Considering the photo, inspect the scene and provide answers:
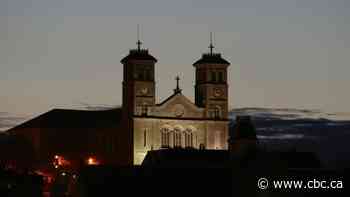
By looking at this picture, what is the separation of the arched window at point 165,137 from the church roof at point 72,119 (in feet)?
33.3

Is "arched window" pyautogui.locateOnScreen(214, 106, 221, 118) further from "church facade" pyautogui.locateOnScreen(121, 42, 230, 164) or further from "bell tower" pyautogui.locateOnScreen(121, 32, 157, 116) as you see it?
"bell tower" pyautogui.locateOnScreen(121, 32, 157, 116)

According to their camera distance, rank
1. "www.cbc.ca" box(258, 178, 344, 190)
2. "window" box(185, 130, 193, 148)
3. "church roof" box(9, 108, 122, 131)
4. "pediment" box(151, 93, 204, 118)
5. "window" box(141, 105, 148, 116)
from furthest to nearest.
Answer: "church roof" box(9, 108, 122, 131)
"window" box(185, 130, 193, 148)
"pediment" box(151, 93, 204, 118)
"window" box(141, 105, 148, 116)
"www.cbc.ca" box(258, 178, 344, 190)

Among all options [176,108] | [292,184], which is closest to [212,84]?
[176,108]

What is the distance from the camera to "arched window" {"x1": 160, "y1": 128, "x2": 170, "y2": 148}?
123188mm

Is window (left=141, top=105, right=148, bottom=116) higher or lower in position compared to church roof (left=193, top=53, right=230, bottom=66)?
lower

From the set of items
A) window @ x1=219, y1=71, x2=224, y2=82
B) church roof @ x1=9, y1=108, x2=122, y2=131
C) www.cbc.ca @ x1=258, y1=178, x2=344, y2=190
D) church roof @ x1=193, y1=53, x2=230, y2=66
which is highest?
church roof @ x1=193, y1=53, x2=230, y2=66

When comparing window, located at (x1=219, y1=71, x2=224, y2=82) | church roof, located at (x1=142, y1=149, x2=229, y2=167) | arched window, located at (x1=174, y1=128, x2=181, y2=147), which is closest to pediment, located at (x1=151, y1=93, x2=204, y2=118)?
arched window, located at (x1=174, y1=128, x2=181, y2=147)

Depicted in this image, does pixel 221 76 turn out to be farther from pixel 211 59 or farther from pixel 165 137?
pixel 165 137

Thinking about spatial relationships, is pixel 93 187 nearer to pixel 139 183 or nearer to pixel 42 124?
pixel 139 183

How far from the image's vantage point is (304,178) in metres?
68.1

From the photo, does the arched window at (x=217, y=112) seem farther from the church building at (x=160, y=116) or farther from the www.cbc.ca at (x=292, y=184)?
the www.cbc.ca at (x=292, y=184)

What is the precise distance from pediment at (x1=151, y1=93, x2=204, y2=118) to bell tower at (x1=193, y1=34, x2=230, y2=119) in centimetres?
192

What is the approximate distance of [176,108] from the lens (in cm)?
12444

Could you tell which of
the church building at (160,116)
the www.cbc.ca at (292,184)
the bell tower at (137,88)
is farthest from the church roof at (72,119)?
the www.cbc.ca at (292,184)
